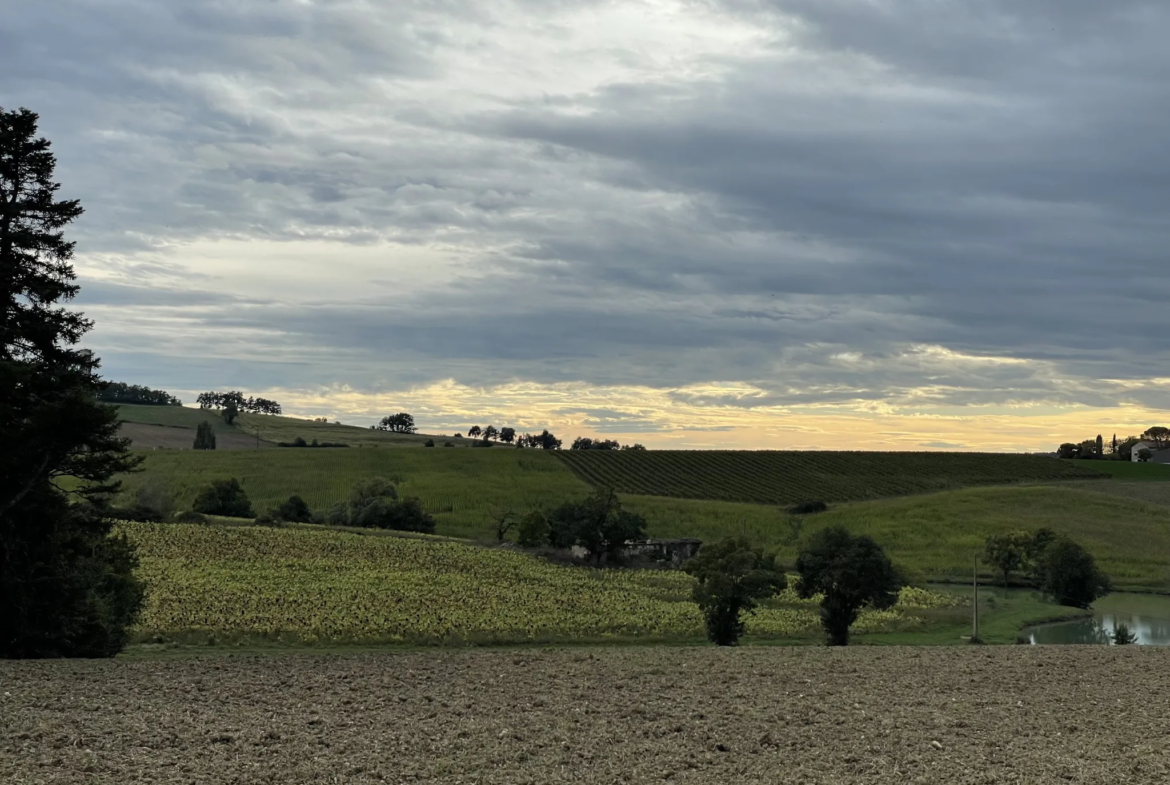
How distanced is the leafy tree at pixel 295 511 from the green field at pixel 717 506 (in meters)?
7.54

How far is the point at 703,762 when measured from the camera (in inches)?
586

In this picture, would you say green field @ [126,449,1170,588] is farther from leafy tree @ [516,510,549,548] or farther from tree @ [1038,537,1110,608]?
leafy tree @ [516,510,549,548]

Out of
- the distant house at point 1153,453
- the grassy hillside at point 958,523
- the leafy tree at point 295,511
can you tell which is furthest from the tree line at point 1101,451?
the leafy tree at point 295,511

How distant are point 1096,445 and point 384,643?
171601 mm

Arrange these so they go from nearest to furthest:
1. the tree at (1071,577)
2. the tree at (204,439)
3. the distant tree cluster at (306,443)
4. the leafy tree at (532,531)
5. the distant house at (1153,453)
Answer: the tree at (1071,577) < the leafy tree at (532,531) < the tree at (204,439) < the distant tree cluster at (306,443) < the distant house at (1153,453)

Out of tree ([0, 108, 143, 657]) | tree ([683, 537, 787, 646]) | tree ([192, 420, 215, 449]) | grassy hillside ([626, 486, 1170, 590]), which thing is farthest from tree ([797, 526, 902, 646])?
tree ([192, 420, 215, 449])

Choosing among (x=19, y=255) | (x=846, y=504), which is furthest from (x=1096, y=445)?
(x=19, y=255)

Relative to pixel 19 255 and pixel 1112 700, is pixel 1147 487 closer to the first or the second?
pixel 1112 700

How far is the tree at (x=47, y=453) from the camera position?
24.6 meters

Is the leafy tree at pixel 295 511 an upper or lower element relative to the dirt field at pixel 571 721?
lower

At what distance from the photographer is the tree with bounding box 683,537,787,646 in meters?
38.4

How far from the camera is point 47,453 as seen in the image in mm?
24484

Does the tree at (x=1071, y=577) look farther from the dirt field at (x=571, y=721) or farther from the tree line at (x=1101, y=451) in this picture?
the tree line at (x=1101, y=451)

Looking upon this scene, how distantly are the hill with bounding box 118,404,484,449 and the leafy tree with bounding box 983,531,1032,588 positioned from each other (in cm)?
8050
